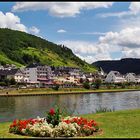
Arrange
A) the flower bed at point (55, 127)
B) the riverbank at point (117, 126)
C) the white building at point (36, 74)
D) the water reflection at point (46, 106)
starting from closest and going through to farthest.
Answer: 1. the flower bed at point (55, 127)
2. the riverbank at point (117, 126)
3. the water reflection at point (46, 106)
4. the white building at point (36, 74)

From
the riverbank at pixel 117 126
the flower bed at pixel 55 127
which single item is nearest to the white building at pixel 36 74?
the riverbank at pixel 117 126

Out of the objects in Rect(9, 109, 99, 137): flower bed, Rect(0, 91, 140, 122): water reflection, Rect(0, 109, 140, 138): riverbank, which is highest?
Rect(9, 109, 99, 137): flower bed

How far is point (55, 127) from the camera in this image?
18234mm

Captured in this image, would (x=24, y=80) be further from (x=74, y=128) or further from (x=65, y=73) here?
(x=74, y=128)

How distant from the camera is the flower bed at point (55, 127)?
18.0 metres

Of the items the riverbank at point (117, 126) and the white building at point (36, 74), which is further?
the white building at point (36, 74)

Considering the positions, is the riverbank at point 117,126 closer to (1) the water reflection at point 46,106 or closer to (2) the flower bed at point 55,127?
(2) the flower bed at point 55,127

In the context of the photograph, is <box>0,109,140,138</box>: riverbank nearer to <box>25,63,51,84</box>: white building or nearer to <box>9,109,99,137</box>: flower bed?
<box>9,109,99,137</box>: flower bed

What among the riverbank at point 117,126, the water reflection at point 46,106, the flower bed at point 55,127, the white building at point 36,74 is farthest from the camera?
the white building at point 36,74

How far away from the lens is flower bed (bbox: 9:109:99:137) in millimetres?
17953

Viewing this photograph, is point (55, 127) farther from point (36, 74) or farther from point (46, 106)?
point (36, 74)

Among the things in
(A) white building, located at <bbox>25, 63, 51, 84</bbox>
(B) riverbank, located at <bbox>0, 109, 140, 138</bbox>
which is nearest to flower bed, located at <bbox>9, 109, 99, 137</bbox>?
(B) riverbank, located at <bbox>0, 109, 140, 138</bbox>

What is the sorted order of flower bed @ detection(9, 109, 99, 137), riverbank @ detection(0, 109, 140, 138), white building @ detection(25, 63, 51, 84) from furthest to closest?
white building @ detection(25, 63, 51, 84)
riverbank @ detection(0, 109, 140, 138)
flower bed @ detection(9, 109, 99, 137)

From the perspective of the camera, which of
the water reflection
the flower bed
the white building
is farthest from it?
the white building
